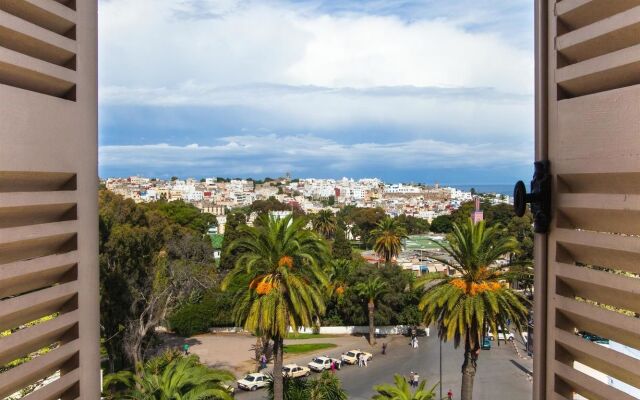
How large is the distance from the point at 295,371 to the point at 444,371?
6.73 meters

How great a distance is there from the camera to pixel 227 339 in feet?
102

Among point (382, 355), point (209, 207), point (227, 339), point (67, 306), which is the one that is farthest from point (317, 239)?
point (209, 207)

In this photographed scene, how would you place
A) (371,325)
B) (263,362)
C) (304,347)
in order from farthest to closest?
(371,325) < (304,347) < (263,362)

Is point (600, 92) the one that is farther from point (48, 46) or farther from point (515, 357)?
point (515, 357)

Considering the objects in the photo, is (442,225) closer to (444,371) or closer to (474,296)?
(444,371)

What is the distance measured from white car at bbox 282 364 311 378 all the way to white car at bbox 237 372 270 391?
1043 mm

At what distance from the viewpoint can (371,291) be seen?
101 feet

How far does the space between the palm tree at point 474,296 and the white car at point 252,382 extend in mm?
10959

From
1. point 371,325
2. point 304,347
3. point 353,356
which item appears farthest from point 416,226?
point 353,356

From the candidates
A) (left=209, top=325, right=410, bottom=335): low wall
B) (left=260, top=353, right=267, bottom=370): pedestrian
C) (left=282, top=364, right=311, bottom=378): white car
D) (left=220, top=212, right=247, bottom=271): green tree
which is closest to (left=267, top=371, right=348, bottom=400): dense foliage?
(left=282, top=364, right=311, bottom=378): white car

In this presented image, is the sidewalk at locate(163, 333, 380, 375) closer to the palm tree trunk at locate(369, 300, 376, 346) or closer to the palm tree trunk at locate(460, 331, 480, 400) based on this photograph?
the palm tree trunk at locate(369, 300, 376, 346)

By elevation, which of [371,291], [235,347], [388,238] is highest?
[388,238]

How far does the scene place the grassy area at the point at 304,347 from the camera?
2809 cm

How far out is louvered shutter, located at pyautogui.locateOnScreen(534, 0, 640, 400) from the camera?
2.51 m
